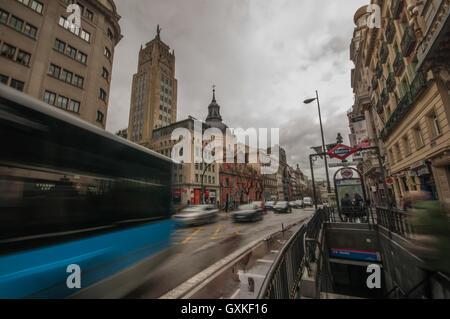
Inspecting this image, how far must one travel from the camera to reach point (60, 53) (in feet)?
59.4

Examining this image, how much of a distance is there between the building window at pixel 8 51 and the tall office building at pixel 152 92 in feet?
133

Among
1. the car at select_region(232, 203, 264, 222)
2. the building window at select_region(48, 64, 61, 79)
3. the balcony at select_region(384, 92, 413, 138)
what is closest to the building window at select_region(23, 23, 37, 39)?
the building window at select_region(48, 64, 61, 79)

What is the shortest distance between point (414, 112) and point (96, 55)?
28.2 m

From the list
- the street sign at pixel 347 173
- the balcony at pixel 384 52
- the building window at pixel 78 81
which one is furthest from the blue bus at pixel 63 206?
the balcony at pixel 384 52

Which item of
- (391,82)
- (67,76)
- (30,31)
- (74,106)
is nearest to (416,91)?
(391,82)

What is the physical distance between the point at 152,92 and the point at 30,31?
47684mm

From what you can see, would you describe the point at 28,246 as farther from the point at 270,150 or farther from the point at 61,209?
the point at 270,150

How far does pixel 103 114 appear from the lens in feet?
70.3

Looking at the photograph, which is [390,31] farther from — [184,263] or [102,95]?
[102,95]

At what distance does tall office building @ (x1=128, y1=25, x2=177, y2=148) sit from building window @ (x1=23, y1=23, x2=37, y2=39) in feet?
129

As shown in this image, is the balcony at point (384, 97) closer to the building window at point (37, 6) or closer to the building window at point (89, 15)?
the building window at point (89, 15)

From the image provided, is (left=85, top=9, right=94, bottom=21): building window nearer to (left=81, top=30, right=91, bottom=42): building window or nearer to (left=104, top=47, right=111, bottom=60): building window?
(left=81, top=30, right=91, bottom=42): building window

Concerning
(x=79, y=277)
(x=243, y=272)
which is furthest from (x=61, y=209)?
(x=243, y=272)

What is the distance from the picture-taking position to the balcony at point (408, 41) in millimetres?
11026
